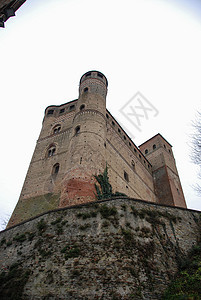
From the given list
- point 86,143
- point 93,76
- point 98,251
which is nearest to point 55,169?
point 86,143

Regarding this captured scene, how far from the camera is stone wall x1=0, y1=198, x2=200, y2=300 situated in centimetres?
670

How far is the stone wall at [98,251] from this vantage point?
6.70m

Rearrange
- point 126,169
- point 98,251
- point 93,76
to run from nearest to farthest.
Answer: point 98,251 < point 126,169 < point 93,76

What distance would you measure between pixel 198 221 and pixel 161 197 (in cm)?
1466

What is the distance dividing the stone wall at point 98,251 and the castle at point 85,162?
10.8ft

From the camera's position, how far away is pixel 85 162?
46.2 feet

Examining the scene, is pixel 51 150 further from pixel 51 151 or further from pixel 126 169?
pixel 126 169

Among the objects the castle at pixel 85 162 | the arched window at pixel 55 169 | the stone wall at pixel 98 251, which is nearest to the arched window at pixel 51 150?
the castle at pixel 85 162

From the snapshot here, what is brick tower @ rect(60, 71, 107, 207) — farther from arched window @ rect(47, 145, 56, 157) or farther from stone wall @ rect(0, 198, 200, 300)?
stone wall @ rect(0, 198, 200, 300)

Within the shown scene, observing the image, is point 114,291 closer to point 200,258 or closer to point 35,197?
point 200,258

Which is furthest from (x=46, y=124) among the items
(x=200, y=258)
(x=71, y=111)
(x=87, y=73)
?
(x=200, y=258)

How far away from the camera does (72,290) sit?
6555 millimetres

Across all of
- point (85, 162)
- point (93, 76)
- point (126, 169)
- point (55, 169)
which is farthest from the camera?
point (93, 76)

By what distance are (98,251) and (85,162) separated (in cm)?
708
